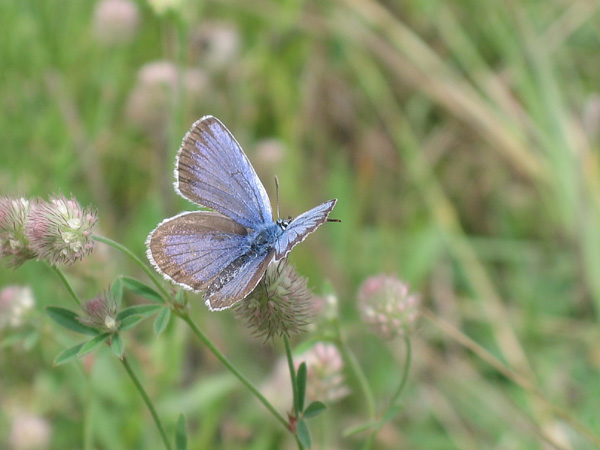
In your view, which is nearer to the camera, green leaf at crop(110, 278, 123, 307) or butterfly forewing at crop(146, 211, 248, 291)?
butterfly forewing at crop(146, 211, 248, 291)

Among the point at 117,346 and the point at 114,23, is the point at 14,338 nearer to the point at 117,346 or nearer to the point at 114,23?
the point at 117,346

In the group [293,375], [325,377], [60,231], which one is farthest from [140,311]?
[325,377]

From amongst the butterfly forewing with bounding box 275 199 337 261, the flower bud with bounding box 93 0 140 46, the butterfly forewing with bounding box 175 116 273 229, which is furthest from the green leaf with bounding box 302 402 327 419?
the flower bud with bounding box 93 0 140 46

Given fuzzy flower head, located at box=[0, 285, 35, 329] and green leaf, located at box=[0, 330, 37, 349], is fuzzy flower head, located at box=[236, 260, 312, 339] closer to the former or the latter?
green leaf, located at box=[0, 330, 37, 349]

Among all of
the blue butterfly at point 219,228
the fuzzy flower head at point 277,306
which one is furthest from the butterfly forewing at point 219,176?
the fuzzy flower head at point 277,306

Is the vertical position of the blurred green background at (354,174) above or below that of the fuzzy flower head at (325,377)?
Result: above

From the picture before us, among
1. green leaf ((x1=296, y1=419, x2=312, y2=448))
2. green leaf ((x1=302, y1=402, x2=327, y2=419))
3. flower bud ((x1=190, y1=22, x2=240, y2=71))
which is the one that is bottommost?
green leaf ((x1=296, y1=419, x2=312, y2=448))

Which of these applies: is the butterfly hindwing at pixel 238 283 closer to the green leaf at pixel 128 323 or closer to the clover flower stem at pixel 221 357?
the clover flower stem at pixel 221 357
